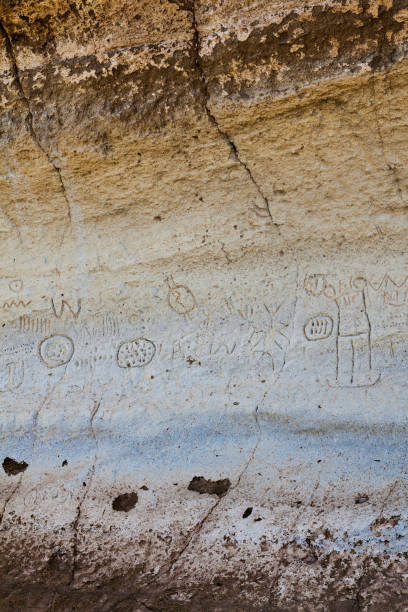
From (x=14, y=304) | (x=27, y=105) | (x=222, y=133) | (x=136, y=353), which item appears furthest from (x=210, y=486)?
(x=27, y=105)

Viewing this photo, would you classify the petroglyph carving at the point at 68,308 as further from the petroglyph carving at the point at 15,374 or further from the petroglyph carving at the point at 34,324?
the petroglyph carving at the point at 15,374

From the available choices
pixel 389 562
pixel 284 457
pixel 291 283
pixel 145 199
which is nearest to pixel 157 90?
pixel 145 199

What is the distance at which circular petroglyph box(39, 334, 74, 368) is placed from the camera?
99.6 inches

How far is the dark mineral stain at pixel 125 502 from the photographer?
2.12 meters

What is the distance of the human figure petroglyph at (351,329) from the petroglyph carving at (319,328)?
0.11 ft

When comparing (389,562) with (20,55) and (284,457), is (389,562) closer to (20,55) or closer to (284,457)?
(284,457)

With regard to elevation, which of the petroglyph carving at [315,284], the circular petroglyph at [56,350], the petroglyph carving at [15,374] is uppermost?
the petroglyph carving at [315,284]

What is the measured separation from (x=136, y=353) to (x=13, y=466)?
1.94 ft

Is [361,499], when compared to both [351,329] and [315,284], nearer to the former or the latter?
[351,329]

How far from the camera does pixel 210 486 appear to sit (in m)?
2.14

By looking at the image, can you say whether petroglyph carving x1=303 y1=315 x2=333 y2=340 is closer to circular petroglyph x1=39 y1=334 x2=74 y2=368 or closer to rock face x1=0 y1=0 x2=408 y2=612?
rock face x1=0 y1=0 x2=408 y2=612

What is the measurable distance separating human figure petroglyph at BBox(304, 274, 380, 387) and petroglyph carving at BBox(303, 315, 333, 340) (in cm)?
3

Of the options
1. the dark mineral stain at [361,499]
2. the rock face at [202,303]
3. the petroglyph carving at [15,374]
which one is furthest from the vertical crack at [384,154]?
the petroglyph carving at [15,374]

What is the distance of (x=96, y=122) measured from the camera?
2.22 meters
